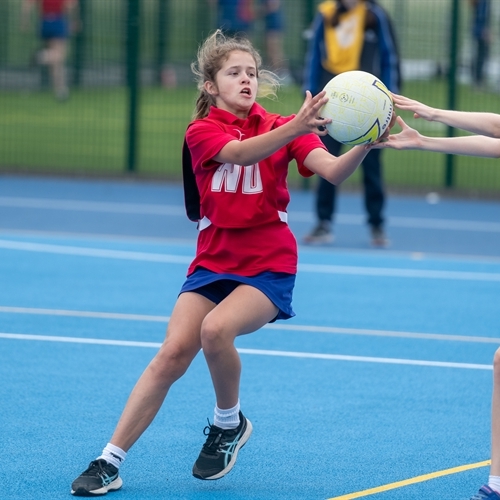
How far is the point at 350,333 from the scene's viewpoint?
25.0ft

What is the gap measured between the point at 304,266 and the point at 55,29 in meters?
10.3

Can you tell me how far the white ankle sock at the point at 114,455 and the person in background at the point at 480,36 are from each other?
11499 mm

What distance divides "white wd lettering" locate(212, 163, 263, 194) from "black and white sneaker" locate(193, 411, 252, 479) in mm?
1011

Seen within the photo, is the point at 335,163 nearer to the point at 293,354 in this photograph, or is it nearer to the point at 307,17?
the point at 293,354

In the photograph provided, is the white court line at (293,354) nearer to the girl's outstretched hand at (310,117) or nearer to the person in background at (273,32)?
→ the girl's outstretched hand at (310,117)

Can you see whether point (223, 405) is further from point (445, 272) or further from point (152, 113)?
point (152, 113)

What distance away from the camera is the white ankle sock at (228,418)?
475 cm

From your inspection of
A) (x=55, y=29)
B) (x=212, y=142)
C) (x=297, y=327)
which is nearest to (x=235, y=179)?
(x=212, y=142)

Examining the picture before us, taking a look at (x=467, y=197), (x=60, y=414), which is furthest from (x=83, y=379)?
(x=467, y=197)

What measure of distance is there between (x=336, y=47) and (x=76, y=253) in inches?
121

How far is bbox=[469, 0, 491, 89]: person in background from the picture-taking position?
15125 millimetres

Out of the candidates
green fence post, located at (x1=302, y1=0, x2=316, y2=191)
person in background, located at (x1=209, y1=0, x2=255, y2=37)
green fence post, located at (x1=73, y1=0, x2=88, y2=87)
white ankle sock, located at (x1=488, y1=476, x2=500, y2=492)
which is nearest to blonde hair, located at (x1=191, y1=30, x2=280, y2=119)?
white ankle sock, located at (x1=488, y1=476, x2=500, y2=492)

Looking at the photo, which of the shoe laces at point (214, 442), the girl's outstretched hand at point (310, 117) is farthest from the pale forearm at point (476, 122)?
the shoe laces at point (214, 442)

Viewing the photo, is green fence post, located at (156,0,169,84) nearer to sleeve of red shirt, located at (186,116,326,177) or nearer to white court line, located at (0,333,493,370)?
white court line, located at (0,333,493,370)
